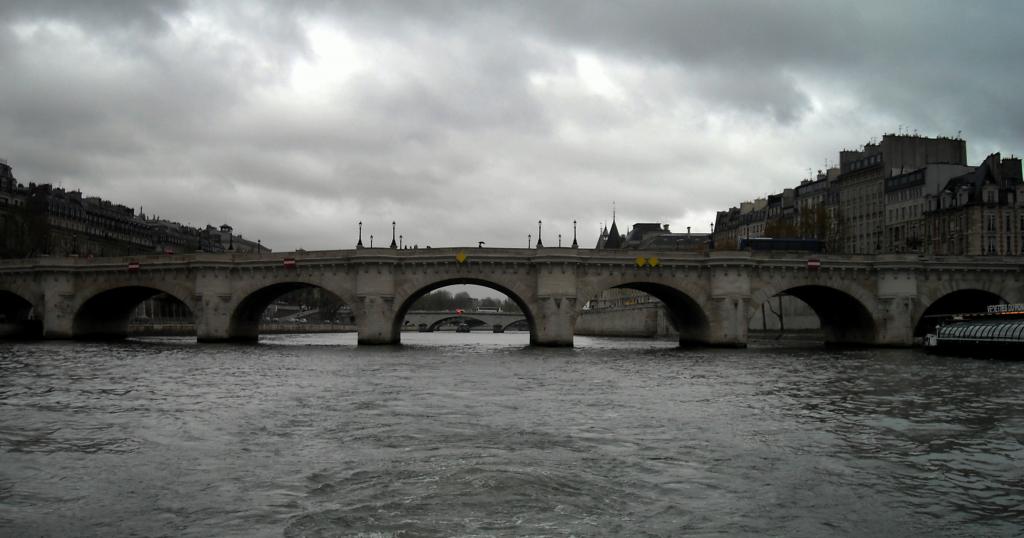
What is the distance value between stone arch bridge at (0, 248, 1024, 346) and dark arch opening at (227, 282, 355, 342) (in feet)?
1.61

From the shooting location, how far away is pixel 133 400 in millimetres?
24906

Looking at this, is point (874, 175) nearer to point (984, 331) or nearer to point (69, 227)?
point (984, 331)

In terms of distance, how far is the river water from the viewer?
1158cm

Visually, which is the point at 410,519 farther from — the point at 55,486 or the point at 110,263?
→ the point at 110,263

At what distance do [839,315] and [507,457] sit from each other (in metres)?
58.9

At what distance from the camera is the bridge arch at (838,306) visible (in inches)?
2370

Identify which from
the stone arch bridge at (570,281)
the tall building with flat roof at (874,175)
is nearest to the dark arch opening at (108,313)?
the stone arch bridge at (570,281)

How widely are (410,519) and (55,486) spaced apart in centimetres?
596

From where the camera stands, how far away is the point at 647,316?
357 feet

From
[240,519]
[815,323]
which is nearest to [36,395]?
[240,519]

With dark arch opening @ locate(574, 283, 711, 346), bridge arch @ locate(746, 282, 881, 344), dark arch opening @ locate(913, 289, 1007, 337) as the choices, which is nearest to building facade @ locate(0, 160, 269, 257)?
dark arch opening @ locate(574, 283, 711, 346)

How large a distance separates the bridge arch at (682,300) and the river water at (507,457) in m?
26.7

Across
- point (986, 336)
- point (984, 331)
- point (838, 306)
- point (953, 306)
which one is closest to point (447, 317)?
point (838, 306)

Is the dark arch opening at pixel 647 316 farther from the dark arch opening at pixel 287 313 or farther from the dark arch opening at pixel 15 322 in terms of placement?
the dark arch opening at pixel 15 322
